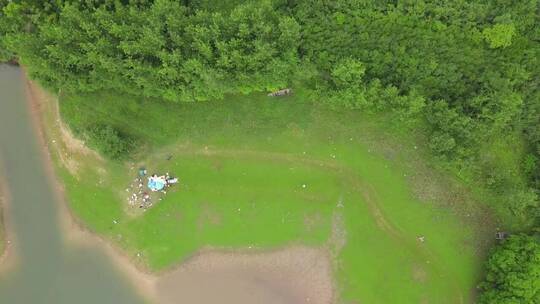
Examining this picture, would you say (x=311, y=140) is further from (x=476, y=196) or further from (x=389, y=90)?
(x=476, y=196)

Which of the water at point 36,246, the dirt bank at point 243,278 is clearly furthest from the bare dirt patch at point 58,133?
the water at point 36,246

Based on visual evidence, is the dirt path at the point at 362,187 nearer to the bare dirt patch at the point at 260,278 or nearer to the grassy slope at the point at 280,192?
the grassy slope at the point at 280,192

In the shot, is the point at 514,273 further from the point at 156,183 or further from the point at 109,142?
the point at 109,142

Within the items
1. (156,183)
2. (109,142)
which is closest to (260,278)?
(156,183)

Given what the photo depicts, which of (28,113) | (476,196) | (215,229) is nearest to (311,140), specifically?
(215,229)

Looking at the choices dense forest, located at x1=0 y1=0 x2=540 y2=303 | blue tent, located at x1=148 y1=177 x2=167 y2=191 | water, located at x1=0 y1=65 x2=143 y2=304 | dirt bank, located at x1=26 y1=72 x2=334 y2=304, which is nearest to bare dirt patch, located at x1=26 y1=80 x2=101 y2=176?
dirt bank, located at x1=26 y1=72 x2=334 y2=304

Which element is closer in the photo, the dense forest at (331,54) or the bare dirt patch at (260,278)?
the dense forest at (331,54)
